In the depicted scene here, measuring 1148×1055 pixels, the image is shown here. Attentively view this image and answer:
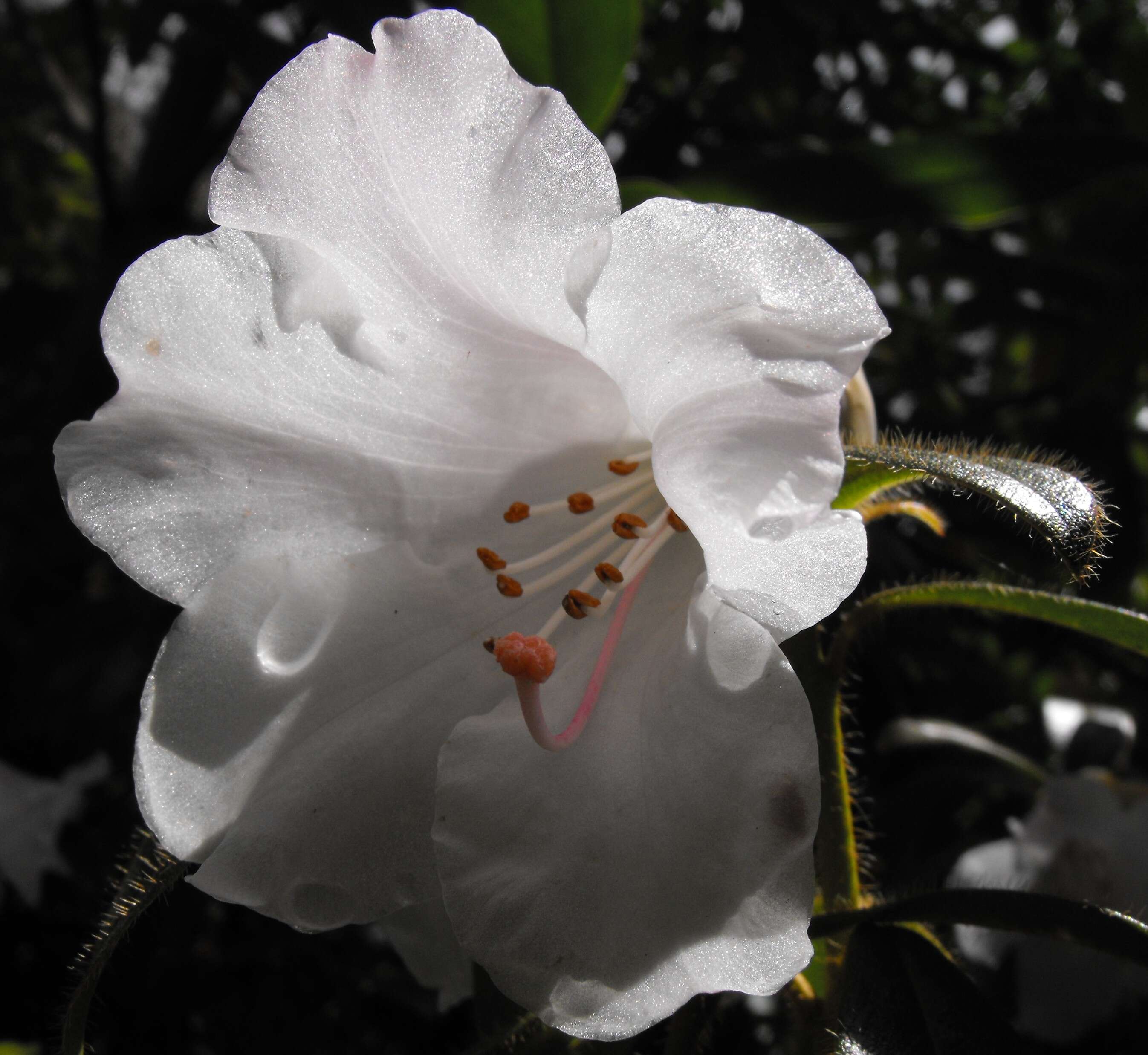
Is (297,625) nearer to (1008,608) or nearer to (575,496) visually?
(575,496)

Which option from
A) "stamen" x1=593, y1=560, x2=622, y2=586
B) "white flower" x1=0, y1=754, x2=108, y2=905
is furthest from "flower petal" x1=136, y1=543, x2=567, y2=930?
"white flower" x1=0, y1=754, x2=108, y2=905

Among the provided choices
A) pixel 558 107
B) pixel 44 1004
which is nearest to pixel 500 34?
pixel 558 107

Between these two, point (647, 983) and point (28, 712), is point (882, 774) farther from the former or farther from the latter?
point (28, 712)

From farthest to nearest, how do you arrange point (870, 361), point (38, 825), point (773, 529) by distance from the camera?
point (870, 361) < point (38, 825) < point (773, 529)


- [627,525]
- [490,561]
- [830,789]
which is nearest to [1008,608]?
[830,789]

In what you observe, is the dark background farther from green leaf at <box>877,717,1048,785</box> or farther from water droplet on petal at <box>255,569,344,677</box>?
water droplet on petal at <box>255,569,344,677</box>
